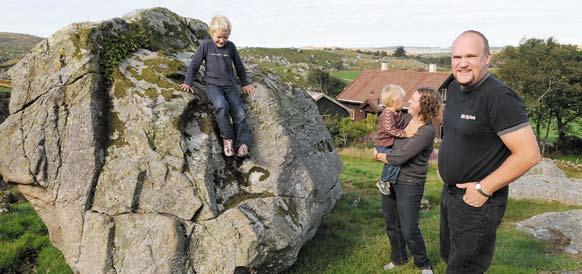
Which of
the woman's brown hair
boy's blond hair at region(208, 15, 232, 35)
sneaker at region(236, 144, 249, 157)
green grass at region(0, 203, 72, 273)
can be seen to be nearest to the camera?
the woman's brown hair

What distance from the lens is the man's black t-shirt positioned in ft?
14.0

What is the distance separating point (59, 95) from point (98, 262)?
9.24 feet

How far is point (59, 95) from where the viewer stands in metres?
7.14

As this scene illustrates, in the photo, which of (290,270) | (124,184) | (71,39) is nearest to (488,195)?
(290,270)

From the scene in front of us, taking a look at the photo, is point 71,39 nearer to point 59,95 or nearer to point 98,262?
point 59,95

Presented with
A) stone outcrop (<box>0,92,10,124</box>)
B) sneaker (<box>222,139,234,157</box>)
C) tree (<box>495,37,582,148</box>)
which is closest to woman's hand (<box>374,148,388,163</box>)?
sneaker (<box>222,139,234,157</box>)

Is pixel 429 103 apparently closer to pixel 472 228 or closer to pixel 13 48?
pixel 472 228

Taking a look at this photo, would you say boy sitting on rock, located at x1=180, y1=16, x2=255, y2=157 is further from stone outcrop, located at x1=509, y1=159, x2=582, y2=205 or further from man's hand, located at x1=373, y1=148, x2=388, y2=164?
stone outcrop, located at x1=509, y1=159, x2=582, y2=205

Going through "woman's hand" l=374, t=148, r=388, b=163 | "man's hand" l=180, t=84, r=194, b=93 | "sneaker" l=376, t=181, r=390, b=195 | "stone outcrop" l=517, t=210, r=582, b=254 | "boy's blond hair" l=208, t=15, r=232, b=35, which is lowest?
"stone outcrop" l=517, t=210, r=582, b=254

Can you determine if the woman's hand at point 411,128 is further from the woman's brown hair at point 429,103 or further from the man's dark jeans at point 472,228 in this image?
the man's dark jeans at point 472,228

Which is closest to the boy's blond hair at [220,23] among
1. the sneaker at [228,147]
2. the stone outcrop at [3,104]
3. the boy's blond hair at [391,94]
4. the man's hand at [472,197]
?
the sneaker at [228,147]

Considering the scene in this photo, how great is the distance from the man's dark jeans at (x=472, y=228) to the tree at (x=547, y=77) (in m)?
56.2

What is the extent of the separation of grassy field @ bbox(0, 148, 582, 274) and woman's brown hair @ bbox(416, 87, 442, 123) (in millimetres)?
2782

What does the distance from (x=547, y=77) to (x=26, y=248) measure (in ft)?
194
